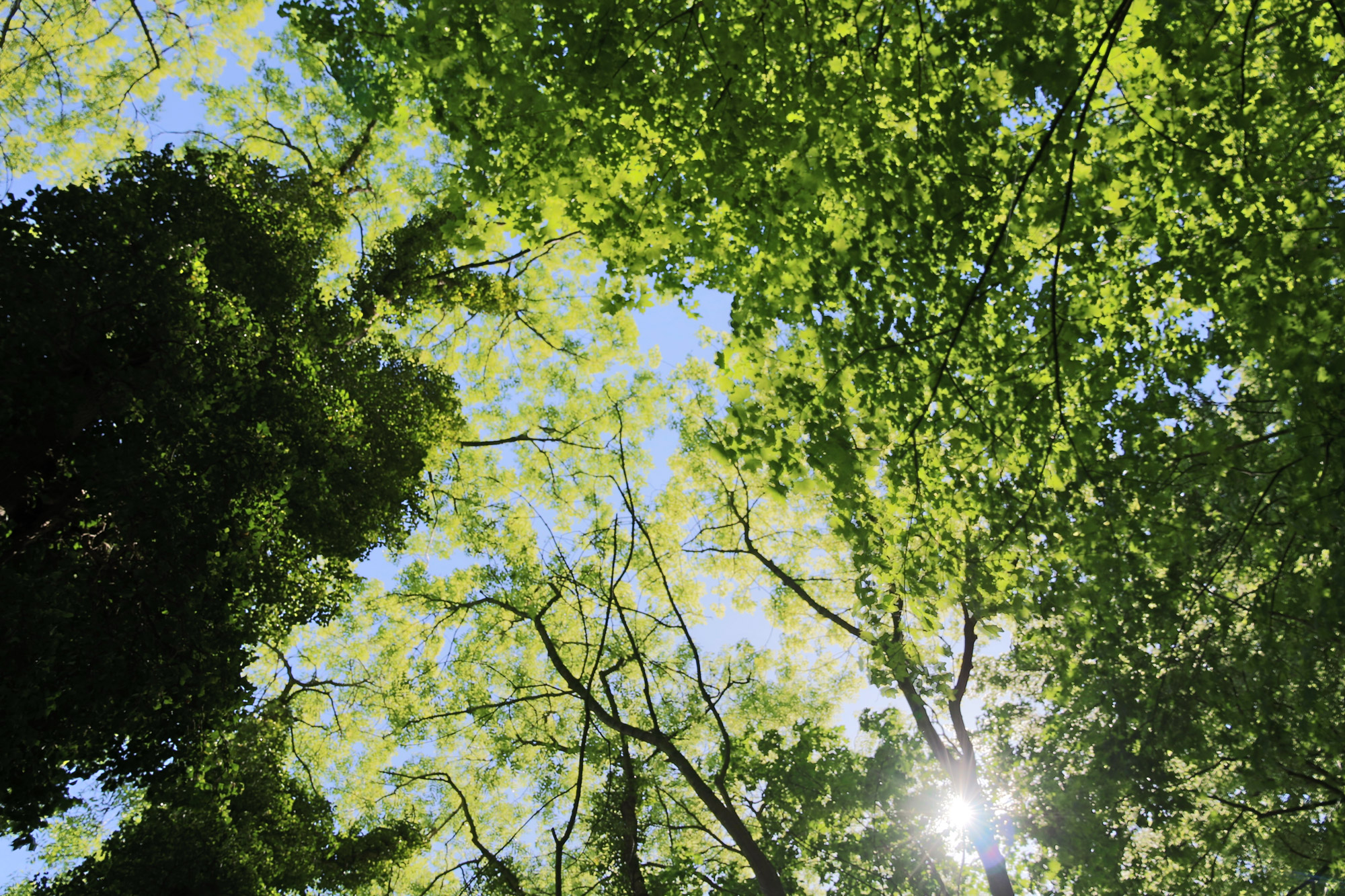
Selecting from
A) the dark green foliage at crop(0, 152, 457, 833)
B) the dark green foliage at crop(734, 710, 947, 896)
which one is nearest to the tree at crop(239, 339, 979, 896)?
the dark green foliage at crop(734, 710, 947, 896)

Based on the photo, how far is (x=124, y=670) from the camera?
521 cm

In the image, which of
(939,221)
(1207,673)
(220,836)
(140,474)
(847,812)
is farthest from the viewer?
(847,812)

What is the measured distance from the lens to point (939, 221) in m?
4.54

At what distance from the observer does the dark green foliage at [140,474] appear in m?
5.03

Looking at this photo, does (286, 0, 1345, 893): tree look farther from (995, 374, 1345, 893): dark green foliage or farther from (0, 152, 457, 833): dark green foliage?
(0, 152, 457, 833): dark green foliage

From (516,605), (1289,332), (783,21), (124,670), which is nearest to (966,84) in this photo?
(783,21)

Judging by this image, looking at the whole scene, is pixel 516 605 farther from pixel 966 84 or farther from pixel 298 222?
pixel 966 84

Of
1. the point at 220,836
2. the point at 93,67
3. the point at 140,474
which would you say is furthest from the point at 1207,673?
the point at 93,67

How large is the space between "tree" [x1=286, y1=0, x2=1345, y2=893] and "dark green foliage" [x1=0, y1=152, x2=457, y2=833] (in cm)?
272

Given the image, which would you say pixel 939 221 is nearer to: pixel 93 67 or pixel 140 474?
pixel 140 474

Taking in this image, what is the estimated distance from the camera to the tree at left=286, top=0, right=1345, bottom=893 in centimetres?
439

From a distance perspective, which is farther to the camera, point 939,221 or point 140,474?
point 140,474

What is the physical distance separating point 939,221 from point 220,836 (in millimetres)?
9280

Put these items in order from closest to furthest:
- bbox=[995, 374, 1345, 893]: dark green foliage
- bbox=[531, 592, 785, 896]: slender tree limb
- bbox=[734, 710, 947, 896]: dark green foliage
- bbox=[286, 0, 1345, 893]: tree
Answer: bbox=[286, 0, 1345, 893]: tree → bbox=[995, 374, 1345, 893]: dark green foliage → bbox=[531, 592, 785, 896]: slender tree limb → bbox=[734, 710, 947, 896]: dark green foliage
